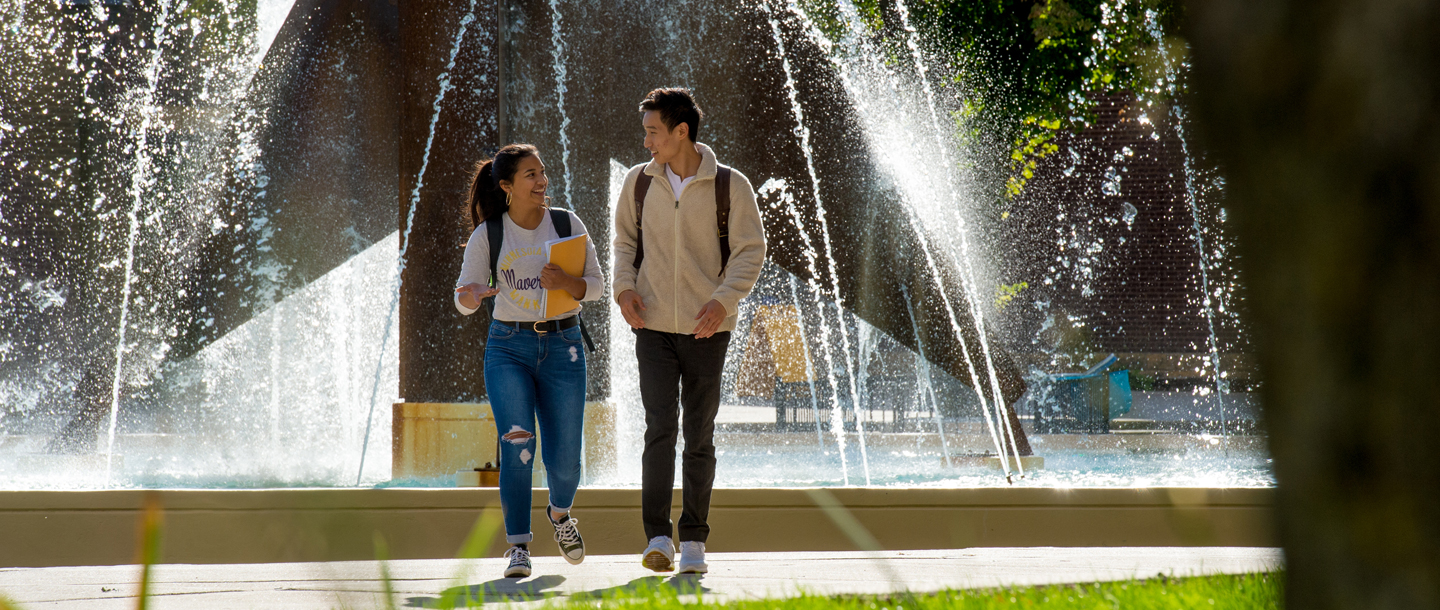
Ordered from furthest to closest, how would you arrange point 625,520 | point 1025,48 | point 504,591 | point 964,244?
point 964,244, point 1025,48, point 625,520, point 504,591

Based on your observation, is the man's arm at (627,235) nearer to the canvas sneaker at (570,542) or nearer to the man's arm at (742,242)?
the man's arm at (742,242)

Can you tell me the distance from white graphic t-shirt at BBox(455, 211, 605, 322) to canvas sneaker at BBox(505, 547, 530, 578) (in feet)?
2.30

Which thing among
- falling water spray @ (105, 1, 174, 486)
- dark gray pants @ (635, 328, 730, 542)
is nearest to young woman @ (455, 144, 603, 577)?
dark gray pants @ (635, 328, 730, 542)

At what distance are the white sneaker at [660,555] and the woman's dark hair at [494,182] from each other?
1181 millimetres

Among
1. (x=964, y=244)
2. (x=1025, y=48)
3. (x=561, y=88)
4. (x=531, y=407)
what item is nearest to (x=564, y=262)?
(x=531, y=407)

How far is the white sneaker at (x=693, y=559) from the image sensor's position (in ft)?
11.6

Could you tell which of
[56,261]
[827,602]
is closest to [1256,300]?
[827,602]

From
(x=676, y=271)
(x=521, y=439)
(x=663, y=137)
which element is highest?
(x=663, y=137)

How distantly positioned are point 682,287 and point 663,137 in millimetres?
474

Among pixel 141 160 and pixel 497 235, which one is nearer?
pixel 497 235

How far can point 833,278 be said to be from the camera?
26.2 ft

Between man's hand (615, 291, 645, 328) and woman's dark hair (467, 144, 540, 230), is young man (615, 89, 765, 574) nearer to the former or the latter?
man's hand (615, 291, 645, 328)

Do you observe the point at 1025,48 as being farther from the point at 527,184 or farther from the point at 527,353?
the point at 527,353

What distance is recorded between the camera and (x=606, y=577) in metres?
3.55
